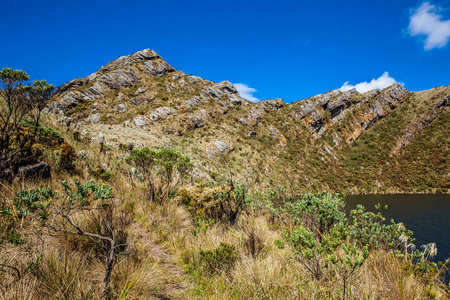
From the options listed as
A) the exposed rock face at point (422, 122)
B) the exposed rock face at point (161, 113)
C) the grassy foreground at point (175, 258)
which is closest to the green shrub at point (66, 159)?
the grassy foreground at point (175, 258)

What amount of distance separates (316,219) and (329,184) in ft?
A: 182

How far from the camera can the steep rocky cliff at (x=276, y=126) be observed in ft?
135

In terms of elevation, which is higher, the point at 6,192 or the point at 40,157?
the point at 40,157

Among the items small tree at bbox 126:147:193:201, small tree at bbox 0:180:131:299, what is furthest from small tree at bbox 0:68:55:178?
small tree at bbox 126:147:193:201

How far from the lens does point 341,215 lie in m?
5.36

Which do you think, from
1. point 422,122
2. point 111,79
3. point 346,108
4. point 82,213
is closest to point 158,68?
point 111,79

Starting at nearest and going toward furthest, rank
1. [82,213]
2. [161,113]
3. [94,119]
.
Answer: [82,213] < [94,119] < [161,113]

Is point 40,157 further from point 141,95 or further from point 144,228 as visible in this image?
point 141,95

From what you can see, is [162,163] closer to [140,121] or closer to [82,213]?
[82,213]

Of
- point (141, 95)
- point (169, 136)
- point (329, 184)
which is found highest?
point (141, 95)

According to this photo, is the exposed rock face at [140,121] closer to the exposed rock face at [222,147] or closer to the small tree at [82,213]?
the exposed rock face at [222,147]

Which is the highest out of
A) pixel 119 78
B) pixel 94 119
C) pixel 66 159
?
pixel 119 78

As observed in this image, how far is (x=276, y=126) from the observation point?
66812mm

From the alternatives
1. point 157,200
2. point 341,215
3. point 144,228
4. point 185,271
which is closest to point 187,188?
point 157,200
